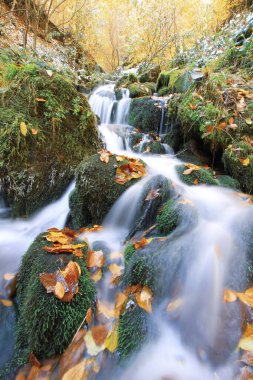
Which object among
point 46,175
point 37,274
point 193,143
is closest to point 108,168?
point 46,175

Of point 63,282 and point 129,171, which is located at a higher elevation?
point 129,171

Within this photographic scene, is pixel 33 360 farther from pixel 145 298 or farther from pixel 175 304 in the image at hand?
pixel 175 304

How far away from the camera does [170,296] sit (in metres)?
1.81

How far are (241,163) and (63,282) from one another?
9.88 ft

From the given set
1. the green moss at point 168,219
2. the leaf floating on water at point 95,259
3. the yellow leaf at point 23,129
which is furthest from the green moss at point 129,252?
the yellow leaf at point 23,129

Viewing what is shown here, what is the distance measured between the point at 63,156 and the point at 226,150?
2.58m

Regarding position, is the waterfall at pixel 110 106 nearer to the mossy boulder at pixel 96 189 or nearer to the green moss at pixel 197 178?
the green moss at pixel 197 178

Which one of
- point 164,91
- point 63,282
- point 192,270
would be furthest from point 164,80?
point 63,282

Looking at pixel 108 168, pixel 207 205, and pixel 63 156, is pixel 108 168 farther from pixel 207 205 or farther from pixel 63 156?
pixel 207 205

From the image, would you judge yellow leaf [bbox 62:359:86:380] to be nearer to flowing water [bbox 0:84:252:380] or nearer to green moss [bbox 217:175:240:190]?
flowing water [bbox 0:84:252:380]

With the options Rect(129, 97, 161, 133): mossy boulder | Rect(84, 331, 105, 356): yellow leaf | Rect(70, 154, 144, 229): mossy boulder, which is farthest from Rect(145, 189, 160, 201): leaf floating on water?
Rect(129, 97, 161, 133): mossy boulder

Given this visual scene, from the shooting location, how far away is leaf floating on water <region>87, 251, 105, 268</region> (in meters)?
2.17

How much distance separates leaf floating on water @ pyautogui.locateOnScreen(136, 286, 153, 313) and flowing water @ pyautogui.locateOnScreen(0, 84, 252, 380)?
0.06 m

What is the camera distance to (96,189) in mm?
2936
